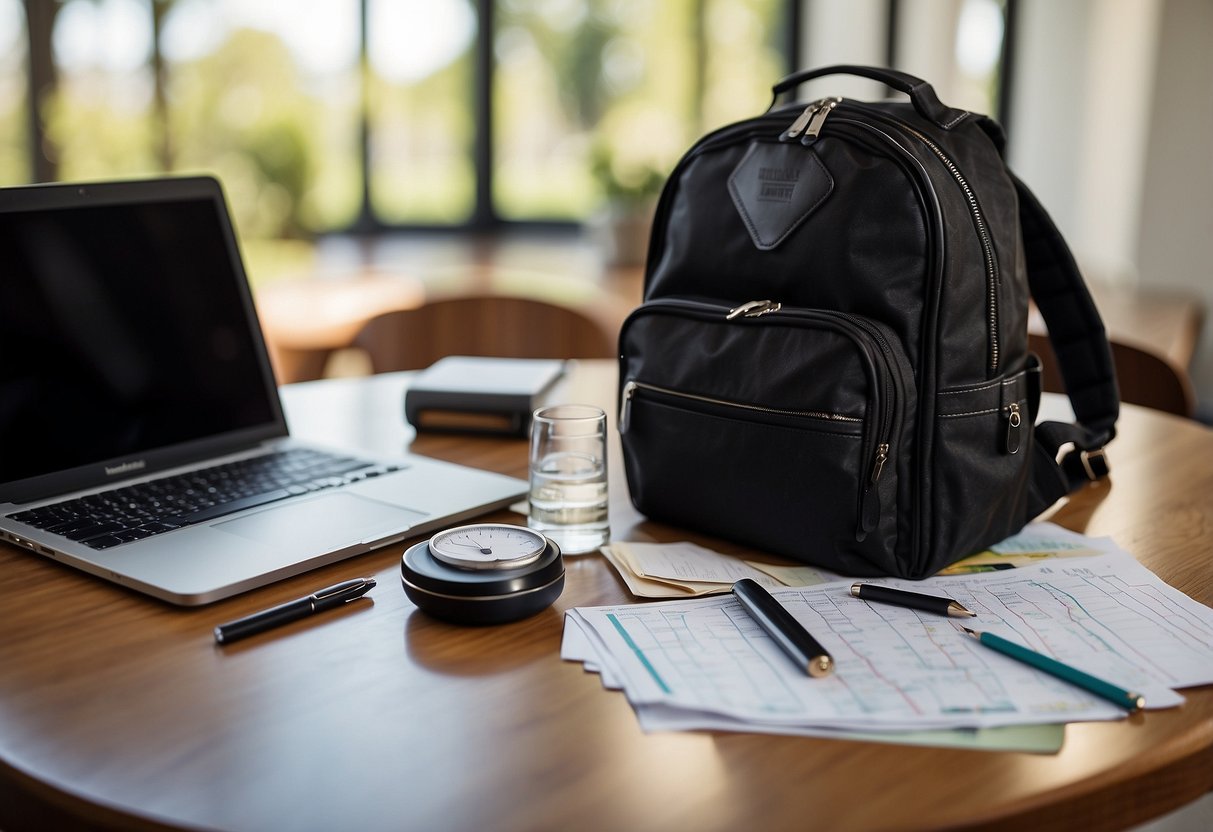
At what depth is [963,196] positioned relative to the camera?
0.81 m

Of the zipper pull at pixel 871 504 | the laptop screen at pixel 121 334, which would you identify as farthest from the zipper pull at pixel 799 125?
the laptop screen at pixel 121 334

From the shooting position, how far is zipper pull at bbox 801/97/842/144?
33.2 inches

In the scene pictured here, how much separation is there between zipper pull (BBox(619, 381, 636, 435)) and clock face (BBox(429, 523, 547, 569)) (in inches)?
7.0

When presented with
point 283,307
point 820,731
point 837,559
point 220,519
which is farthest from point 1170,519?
point 283,307

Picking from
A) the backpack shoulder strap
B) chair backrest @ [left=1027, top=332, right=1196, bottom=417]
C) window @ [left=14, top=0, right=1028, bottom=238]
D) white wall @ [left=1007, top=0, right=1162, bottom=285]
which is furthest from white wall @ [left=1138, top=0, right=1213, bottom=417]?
the backpack shoulder strap

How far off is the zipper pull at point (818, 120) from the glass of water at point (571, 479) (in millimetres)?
268

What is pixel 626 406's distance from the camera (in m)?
0.92

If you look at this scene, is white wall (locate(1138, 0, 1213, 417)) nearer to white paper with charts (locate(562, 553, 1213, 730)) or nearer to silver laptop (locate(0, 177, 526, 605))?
white paper with charts (locate(562, 553, 1213, 730))

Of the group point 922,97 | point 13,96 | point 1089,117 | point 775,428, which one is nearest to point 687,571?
point 775,428

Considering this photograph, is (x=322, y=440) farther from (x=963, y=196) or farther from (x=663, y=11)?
(x=663, y=11)

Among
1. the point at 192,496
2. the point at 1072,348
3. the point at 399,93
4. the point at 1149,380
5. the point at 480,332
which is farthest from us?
the point at 399,93

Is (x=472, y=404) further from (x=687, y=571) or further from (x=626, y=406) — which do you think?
(x=687, y=571)

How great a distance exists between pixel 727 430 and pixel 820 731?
300 mm

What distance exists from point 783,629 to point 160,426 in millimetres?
603
